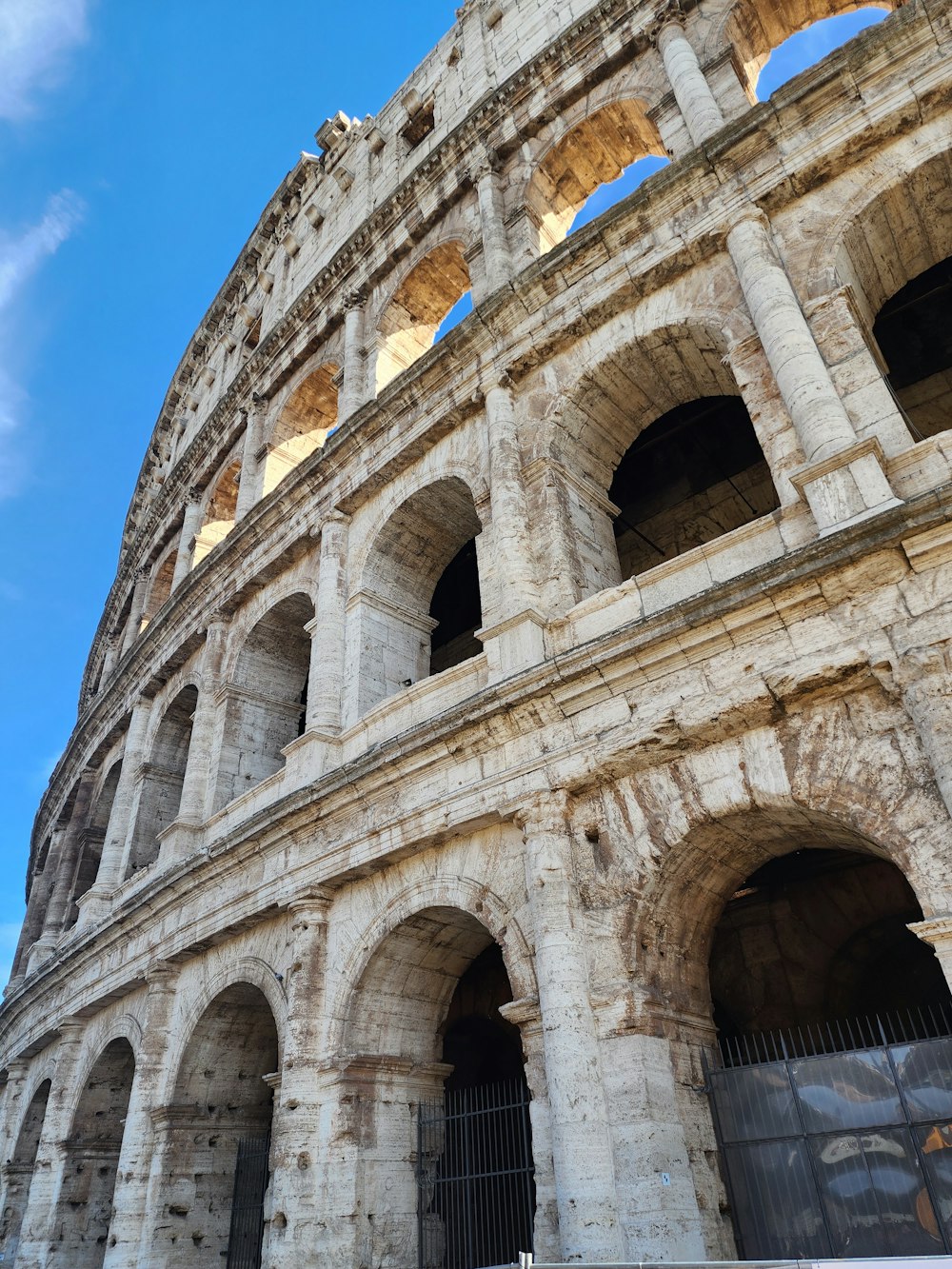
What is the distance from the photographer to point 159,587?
57.9 feet

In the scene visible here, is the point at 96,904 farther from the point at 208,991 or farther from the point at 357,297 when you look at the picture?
the point at 357,297

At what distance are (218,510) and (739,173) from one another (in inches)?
425

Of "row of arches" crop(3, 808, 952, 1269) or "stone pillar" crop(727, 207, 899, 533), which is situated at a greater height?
"stone pillar" crop(727, 207, 899, 533)

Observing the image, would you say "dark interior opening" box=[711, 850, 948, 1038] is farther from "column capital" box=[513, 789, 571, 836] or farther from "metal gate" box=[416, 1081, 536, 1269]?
"column capital" box=[513, 789, 571, 836]

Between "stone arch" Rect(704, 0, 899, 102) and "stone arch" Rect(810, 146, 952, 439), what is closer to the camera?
"stone arch" Rect(810, 146, 952, 439)

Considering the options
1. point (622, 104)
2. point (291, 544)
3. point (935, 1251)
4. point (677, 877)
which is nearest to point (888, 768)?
point (677, 877)

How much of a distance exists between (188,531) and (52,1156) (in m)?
9.51

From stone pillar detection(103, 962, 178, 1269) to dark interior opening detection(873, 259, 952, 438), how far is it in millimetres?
9966

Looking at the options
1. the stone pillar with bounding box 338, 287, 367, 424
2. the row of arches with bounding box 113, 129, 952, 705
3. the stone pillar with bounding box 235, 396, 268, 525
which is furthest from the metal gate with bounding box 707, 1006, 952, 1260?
the stone pillar with bounding box 235, 396, 268, 525

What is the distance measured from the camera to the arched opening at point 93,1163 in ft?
34.9

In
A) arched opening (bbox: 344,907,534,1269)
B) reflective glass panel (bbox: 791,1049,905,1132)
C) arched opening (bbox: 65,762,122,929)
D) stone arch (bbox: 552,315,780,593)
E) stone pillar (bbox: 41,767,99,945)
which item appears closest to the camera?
reflective glass panel (bbox: 791,1049,905,1132)

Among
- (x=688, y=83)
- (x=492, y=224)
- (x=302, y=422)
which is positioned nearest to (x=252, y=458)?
(x=302, y=422)

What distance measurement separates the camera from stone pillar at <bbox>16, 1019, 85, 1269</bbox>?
1064 cm

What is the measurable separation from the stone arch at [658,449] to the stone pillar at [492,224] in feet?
6.11
